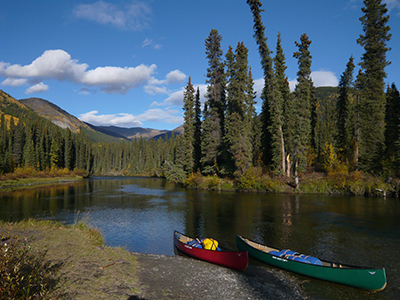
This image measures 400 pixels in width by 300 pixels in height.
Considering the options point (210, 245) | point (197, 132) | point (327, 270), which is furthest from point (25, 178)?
point (327, 270)

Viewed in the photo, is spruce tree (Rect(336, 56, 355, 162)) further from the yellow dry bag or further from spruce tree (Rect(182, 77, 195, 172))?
the yellow dry bag

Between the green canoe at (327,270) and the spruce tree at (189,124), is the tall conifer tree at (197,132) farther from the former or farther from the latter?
the green canoe at (327,270)

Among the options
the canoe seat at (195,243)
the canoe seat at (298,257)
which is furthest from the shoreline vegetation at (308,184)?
the canoe seat at (195,243)

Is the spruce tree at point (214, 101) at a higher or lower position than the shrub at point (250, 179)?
higher

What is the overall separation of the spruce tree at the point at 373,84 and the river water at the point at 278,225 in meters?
9.92

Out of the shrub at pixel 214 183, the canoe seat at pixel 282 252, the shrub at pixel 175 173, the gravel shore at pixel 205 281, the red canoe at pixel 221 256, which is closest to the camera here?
the gravel shore at pixel 205 281

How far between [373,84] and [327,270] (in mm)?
Answer: 42582

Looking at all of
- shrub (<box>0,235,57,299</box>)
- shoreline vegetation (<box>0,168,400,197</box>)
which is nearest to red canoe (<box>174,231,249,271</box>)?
shrub (<box>0,235,57,299</box>)

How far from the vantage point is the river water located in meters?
15.6

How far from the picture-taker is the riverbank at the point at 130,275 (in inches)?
347

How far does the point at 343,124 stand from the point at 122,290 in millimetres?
55989

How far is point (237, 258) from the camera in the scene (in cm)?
1337

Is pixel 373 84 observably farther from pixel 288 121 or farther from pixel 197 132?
pixel 197 132

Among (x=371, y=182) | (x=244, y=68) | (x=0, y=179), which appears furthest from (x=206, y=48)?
(x=0, y=179)
